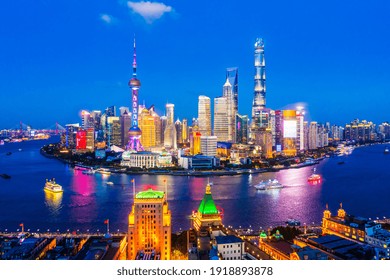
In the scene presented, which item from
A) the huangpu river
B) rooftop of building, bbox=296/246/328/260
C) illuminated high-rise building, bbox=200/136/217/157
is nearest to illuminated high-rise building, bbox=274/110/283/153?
illuminated high-rise building, bbox=200/136/217/157

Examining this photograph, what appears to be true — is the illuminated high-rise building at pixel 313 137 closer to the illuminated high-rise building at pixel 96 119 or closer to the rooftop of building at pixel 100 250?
the illuminated high-rise building at pixel 96 119

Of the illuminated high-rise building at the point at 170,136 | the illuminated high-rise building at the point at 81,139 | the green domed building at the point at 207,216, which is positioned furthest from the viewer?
the illuminated high-rise building at the point at 170,136

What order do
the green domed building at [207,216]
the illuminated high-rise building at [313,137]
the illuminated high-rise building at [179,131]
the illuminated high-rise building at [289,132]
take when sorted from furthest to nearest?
the illuminated high-rise building at [179,131]
the illuminated high-rise building at [313,137]
the illuminated high-rise building at [289,132]
the green domed building at [207,216]

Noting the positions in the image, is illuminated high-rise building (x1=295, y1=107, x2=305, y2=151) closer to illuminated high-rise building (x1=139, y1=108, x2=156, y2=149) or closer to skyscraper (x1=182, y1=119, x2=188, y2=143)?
skyscraper (x1=182, y1=119, x2=188, y2=143)

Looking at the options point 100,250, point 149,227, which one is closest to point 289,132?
point 149,227

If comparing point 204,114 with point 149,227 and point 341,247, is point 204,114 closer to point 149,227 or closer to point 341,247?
point 149,227

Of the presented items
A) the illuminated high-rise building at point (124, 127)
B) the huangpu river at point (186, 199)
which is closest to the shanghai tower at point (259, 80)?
the illuminated high-rise building at point (124, 127)
